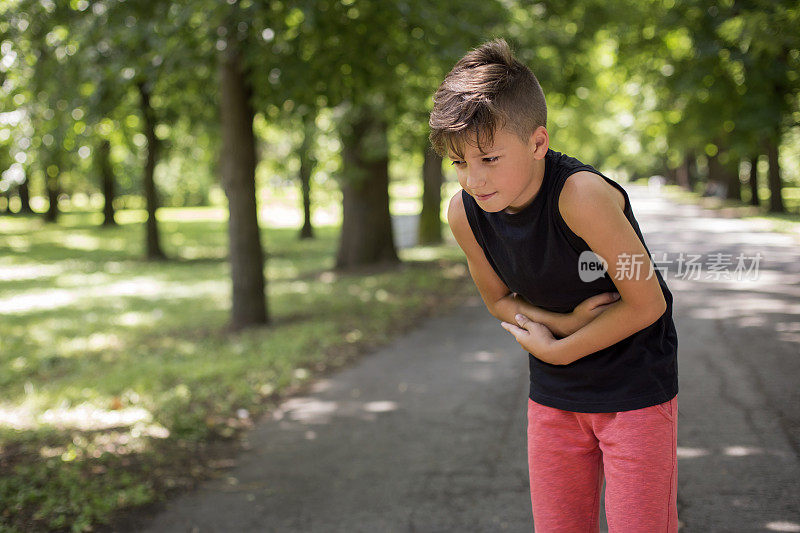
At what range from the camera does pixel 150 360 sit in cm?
845

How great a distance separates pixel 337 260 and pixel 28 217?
3037cm

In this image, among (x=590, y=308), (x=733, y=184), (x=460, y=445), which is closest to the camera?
(x=590, y=308)

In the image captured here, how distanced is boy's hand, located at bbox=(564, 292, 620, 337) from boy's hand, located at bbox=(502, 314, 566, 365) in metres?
0.08

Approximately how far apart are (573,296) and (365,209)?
13.1 m

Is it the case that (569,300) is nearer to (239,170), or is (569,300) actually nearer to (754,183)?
(239,170)

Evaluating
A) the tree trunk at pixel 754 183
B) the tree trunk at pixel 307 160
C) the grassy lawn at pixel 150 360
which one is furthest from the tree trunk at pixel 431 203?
the tree trunk at pixel 754 183

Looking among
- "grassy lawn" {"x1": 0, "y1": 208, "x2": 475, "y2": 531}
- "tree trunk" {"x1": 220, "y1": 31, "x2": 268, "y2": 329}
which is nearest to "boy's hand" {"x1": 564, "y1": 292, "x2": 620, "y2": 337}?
"grassy lawn" {"x1": 0, "y1": 208, "x2": 475, "y2": 531}

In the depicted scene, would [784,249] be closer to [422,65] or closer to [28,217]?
[422,65]

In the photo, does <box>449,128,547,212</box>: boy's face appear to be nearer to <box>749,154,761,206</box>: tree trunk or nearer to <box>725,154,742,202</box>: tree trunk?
<box>749,154,761,206</box>: tree trunk

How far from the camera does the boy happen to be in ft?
6.05

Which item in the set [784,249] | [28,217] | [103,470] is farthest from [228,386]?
[28,217]

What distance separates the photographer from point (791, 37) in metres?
6.81

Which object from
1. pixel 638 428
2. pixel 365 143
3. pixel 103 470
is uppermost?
pixel 365 143

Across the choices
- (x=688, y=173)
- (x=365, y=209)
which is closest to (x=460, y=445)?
(x=365, y=209)
